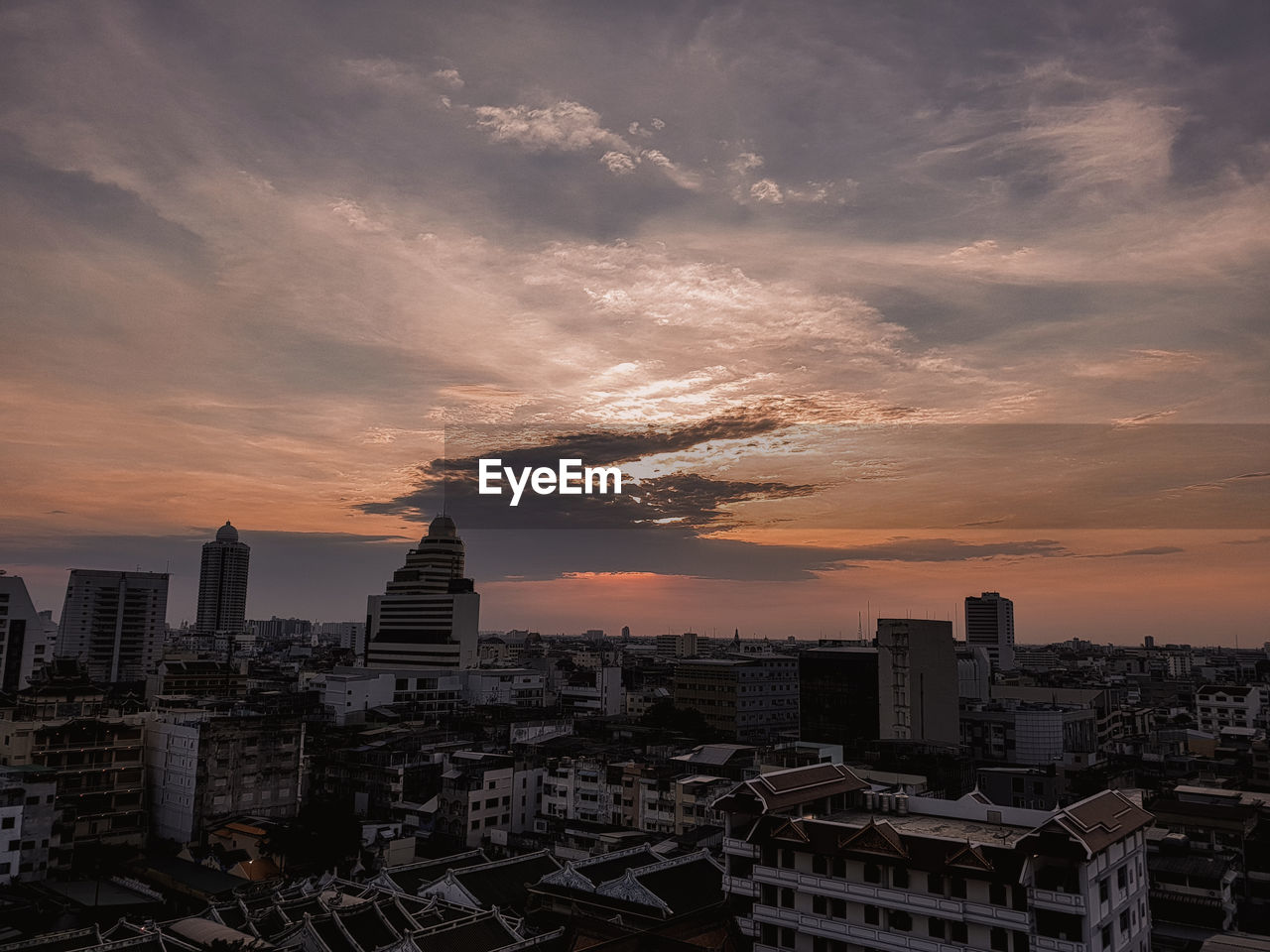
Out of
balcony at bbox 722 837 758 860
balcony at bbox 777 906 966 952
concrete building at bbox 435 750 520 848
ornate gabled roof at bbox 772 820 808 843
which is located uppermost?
ornate gabled roof at bbox 772 820 808 843

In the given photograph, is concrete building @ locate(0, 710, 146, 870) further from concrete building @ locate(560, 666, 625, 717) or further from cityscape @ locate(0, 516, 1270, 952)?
concrete building @ locate(560, 666, 625, 717)

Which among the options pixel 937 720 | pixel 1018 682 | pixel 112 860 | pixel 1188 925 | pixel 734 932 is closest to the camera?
pixel 734 932

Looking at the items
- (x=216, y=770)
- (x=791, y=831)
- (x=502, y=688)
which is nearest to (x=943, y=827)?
(x=791, y=831)

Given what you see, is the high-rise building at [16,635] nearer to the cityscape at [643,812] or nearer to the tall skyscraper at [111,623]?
the cityscape at [643,812]

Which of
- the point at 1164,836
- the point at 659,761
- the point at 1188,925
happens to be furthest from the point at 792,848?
the point at 659,761

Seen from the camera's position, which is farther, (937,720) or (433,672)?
(433,672)

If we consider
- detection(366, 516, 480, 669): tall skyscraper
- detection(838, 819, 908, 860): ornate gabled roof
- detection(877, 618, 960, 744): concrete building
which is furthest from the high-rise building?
detection(838, 819, 908, 860): ornate gabled roof

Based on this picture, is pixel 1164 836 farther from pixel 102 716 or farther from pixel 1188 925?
pixel 102 716
